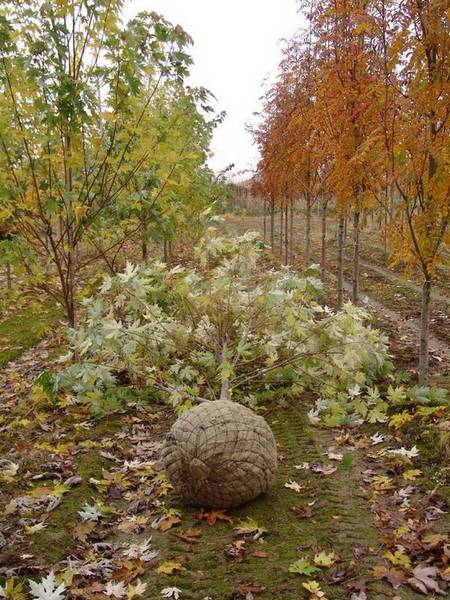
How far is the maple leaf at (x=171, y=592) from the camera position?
10.5 ft

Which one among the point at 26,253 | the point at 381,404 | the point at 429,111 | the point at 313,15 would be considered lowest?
the point at 381,404

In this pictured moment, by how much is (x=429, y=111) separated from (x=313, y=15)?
5914mm

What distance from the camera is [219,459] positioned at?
4.17m

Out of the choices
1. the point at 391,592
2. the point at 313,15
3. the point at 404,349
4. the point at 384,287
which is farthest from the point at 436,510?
the point at 384,287

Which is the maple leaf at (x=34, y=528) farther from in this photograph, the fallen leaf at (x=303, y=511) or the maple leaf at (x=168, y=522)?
the fallen leaf at (x=303, y=511)

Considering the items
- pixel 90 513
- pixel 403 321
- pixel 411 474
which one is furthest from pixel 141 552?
pixel 403 321

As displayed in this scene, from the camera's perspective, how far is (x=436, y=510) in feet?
12.9

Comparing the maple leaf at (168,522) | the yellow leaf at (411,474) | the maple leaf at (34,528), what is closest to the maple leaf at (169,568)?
the maple leaf at (168,522)

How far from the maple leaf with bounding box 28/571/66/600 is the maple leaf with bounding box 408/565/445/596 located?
80.9 inches

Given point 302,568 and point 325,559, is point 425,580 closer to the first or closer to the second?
point 325,559

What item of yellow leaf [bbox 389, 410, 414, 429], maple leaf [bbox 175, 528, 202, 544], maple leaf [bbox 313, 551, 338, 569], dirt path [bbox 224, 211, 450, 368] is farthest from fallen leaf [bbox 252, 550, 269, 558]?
dirt path [bbox 224, 211, 450, 368]

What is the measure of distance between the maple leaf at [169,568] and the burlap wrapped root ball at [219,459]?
764mm

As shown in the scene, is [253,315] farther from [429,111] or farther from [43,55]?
[43,55]

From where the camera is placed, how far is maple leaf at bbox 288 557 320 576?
10.9 feet
